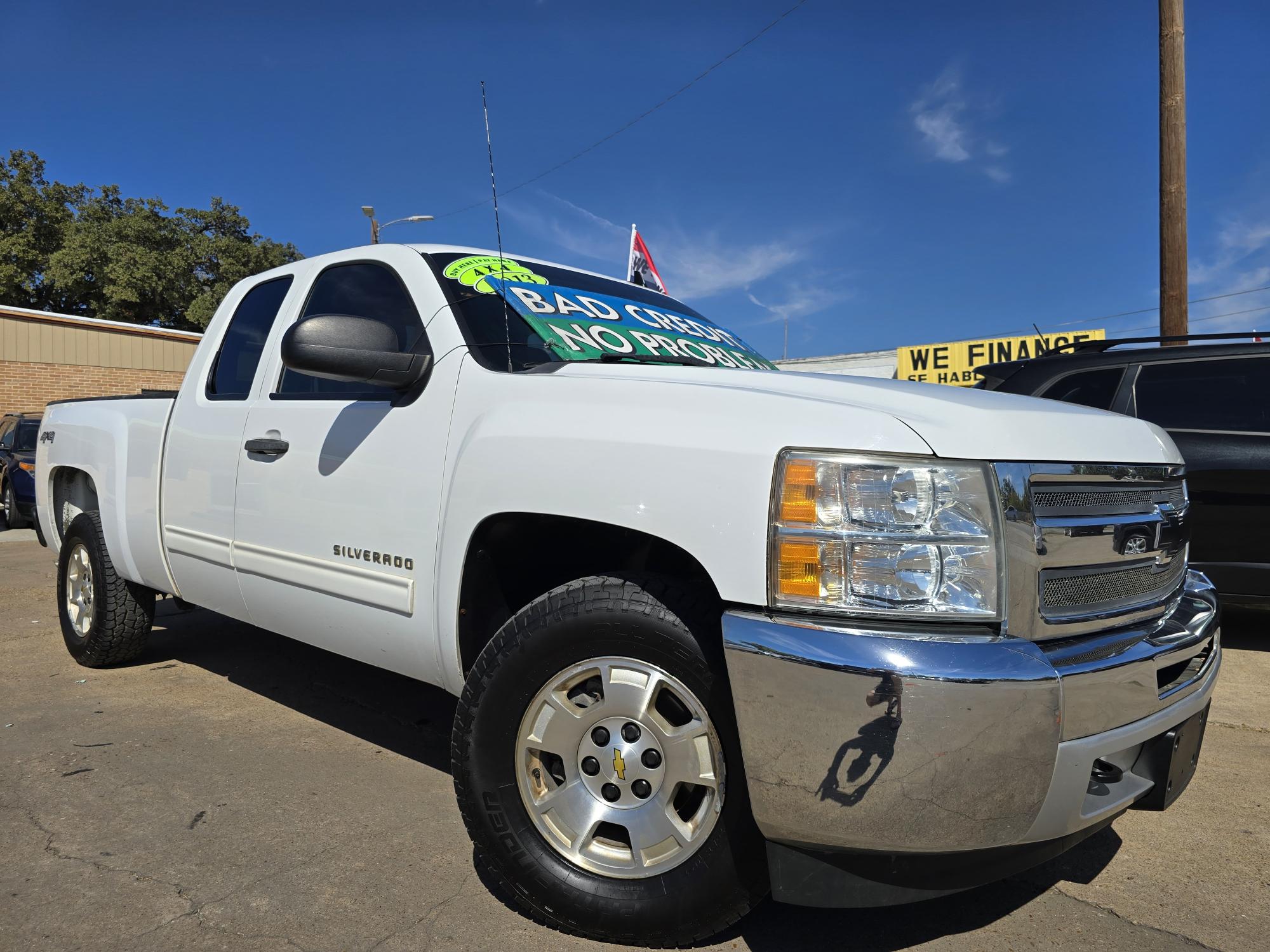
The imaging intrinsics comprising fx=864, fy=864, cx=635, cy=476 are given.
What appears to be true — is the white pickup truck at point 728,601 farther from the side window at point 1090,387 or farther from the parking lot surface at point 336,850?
the side window at point 1090,387

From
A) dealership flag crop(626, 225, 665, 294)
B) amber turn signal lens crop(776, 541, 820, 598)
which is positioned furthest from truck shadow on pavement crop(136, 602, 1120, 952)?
dealership flag crop(626, 225, 665, 294)

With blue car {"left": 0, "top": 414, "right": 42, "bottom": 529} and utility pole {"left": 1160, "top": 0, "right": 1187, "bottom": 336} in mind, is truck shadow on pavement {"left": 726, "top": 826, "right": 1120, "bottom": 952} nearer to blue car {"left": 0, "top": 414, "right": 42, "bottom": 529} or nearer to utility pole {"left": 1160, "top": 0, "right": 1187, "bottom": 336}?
utility pole {"left": 1160, "top": 0, "right": 1187, "bottom": 336}

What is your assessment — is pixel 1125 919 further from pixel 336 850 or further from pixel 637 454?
pixel 336 850

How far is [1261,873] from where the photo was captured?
243cm

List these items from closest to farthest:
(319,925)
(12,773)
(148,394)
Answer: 1. (319,925)
2. (12,773)
3. (148,394)

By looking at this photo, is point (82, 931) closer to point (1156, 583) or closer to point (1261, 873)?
point (1156, 583)

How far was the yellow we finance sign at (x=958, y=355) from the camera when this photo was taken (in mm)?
19062

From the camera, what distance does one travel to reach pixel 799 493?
1776 mm

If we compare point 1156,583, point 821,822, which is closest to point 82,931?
point 821,822

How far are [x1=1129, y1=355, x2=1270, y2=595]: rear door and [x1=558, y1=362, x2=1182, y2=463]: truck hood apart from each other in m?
2.71

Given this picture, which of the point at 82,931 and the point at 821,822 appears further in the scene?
the point at 82,931

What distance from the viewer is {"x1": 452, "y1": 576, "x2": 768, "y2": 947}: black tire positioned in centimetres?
188

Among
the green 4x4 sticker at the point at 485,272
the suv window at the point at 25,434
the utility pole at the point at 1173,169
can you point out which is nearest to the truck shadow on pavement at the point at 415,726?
the green 4x4 sticker at the point at 485,272

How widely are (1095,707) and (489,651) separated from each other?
1361 millimetres
